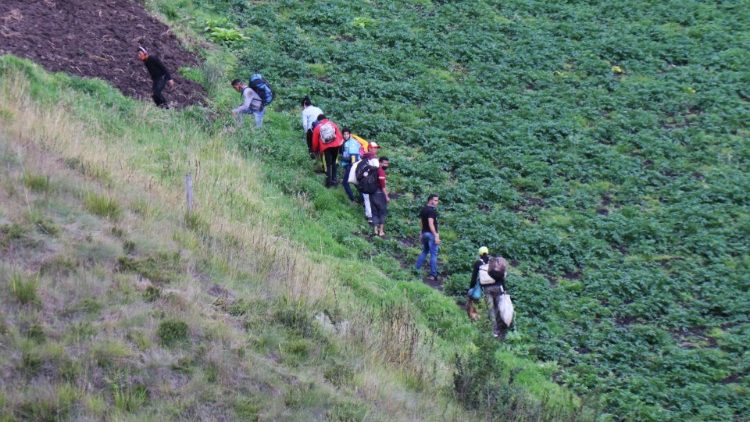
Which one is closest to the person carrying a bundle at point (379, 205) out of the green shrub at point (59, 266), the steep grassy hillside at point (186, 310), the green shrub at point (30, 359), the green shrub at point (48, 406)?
the steep grassy hillside at point (186, 310)

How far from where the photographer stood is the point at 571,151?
22.5 meters

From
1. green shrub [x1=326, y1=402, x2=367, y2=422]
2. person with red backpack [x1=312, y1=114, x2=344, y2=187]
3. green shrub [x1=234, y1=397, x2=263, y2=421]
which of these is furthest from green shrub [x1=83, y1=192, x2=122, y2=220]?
person with red backpack [x1=312, y1=114, x2=344, y2=187]

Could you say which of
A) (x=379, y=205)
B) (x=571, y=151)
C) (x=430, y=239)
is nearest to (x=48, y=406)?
(x=430, y=239)

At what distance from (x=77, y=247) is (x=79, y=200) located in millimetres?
1414

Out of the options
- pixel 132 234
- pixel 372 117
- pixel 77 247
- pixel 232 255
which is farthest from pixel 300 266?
pixel 372 117

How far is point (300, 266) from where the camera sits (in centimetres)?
1302

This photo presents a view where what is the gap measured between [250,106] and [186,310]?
35.2 feet

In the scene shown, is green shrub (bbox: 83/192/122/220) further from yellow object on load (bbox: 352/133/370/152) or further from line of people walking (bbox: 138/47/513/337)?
yellow object on load (bbox: 352/133/370/152)

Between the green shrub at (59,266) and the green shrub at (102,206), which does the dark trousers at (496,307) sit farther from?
the green shrub at (59,266)

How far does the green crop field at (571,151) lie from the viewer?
15867 mm

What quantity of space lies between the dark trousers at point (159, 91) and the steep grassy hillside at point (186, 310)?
8.47 feet

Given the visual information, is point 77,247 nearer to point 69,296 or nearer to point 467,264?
point 69,296

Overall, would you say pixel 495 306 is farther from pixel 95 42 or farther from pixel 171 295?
pixel 95 42

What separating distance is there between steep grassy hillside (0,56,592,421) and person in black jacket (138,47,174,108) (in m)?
2.61
